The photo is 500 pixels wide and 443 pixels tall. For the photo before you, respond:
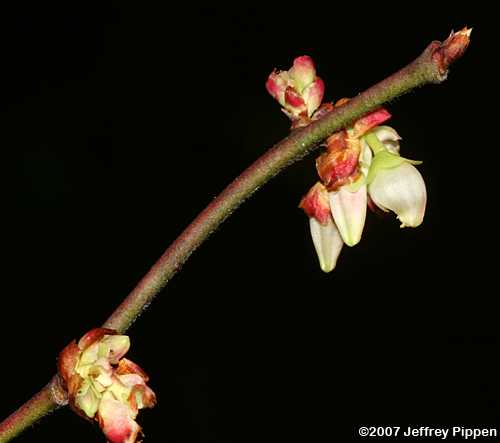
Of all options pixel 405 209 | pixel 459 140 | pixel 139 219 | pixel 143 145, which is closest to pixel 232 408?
pixel 139 219

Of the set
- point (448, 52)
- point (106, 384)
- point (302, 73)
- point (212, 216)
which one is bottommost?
point (106, 384)

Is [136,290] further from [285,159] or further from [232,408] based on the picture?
[232,408]

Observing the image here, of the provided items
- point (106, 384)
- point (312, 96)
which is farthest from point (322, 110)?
point (106, 384)

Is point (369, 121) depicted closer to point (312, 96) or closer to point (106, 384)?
point (312, 96)

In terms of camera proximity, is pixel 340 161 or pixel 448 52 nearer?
pixel 448 52

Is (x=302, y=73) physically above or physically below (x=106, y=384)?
above

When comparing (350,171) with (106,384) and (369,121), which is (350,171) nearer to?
(369,121)

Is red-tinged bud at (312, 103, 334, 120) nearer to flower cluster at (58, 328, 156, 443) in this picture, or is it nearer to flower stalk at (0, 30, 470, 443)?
flower stalk at (0, 30, 470, 443)
